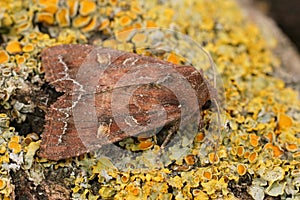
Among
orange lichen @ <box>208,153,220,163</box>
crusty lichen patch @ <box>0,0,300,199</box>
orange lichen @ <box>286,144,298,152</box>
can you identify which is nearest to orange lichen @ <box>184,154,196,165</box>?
crusty lichen patch @ <box>0,0,300,199</box>

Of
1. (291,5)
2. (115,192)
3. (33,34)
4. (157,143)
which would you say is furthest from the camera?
(291,5)

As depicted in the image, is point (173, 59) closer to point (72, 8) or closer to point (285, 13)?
point (72, 8)

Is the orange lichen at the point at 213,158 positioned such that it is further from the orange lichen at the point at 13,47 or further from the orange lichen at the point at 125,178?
the orange lichen at the point at 13,47

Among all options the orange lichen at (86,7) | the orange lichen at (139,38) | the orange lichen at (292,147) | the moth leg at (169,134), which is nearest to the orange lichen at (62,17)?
the orange lichen at (86,7)

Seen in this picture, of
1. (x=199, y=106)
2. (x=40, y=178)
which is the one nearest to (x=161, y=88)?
(x=199, y=106)

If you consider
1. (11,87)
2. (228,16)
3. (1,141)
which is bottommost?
(1,141)

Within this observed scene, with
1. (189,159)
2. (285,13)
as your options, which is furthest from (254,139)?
(285,13)

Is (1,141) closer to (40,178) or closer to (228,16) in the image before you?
(40,178)

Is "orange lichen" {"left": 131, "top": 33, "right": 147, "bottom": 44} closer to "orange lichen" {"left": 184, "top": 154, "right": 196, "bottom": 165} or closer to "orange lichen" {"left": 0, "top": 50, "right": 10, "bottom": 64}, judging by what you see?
"orange lichen" {"left": 0, "top": 50, "right": 10, "bottom": 64}
